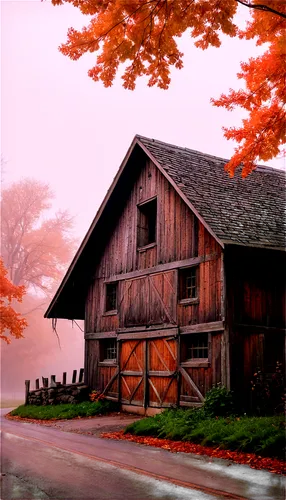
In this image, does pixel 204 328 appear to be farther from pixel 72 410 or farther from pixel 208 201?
pixel 72 410

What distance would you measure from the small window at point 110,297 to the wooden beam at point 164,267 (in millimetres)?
374

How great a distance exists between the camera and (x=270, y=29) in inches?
316

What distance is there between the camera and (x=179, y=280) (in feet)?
53.8

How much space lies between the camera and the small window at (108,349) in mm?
20406

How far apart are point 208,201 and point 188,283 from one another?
270 centimetres

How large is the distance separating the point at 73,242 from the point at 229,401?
35.6 metres

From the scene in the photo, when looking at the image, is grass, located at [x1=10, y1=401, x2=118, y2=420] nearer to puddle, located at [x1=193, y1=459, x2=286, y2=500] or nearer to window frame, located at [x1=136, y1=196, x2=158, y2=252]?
window frame, located at [x1=136, y1=196, x2=158, y2=252]

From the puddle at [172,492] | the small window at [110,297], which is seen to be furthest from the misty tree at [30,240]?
the puddle at [172,492]

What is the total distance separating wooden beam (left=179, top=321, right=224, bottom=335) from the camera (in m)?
14.3

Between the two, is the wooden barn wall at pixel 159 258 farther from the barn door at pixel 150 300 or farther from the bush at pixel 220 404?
the bush at pixel 220 404

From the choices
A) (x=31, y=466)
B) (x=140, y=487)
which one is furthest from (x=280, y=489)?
(x=31, y=466)

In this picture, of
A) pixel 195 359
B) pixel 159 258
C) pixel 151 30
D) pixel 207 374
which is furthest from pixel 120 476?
pixel 159 258

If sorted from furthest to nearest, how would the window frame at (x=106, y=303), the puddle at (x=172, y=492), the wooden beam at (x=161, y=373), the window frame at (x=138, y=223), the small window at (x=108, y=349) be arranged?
the small window at (x=108, y=349)
the window frame at (x=106, y=303)
the window frame at (x=138, y=223)
the wooden beam at (x=161, y=373)
the puddle at (x=172, y=492)

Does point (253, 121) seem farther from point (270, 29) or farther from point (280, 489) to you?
point (280, 489)
